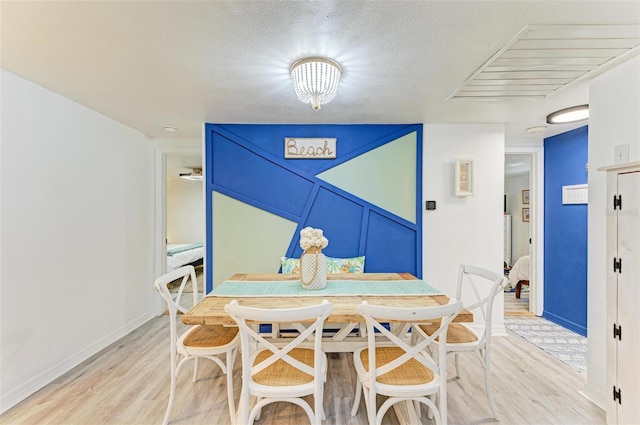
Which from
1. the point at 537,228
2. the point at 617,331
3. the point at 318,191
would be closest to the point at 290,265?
the point at 318,191

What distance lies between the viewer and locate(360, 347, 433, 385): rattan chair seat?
1.55 metres

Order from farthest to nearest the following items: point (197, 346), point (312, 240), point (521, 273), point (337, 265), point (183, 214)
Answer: point (183, 214) < point (521, 273) < point (337, 265) < point (312, 240) < point (197, 346)

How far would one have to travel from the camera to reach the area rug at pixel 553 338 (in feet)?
8.86

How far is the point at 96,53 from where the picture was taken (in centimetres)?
176

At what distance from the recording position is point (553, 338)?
10.3 feet

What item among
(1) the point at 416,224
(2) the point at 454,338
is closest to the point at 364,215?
(1) the point at 416,224

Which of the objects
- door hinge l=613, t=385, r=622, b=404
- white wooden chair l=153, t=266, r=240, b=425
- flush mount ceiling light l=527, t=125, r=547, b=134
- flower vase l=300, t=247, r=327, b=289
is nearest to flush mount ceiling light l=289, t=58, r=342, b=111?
flower vase l=300, t=247, r=327, b=289

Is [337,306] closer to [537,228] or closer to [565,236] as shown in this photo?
[565,236]

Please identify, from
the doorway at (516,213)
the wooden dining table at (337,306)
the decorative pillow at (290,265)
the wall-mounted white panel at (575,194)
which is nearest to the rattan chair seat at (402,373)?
the wooden dining table at (337,306)

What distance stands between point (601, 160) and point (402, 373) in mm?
2016

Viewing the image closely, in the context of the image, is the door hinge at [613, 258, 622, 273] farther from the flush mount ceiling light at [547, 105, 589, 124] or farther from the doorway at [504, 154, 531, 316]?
the doorway at [504, 154, 531, 316]

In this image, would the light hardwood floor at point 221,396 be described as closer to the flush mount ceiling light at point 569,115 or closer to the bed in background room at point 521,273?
the bed in background room at point 521,273

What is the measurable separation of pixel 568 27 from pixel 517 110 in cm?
138

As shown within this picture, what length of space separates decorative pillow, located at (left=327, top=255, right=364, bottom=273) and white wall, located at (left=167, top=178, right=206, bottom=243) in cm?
526
